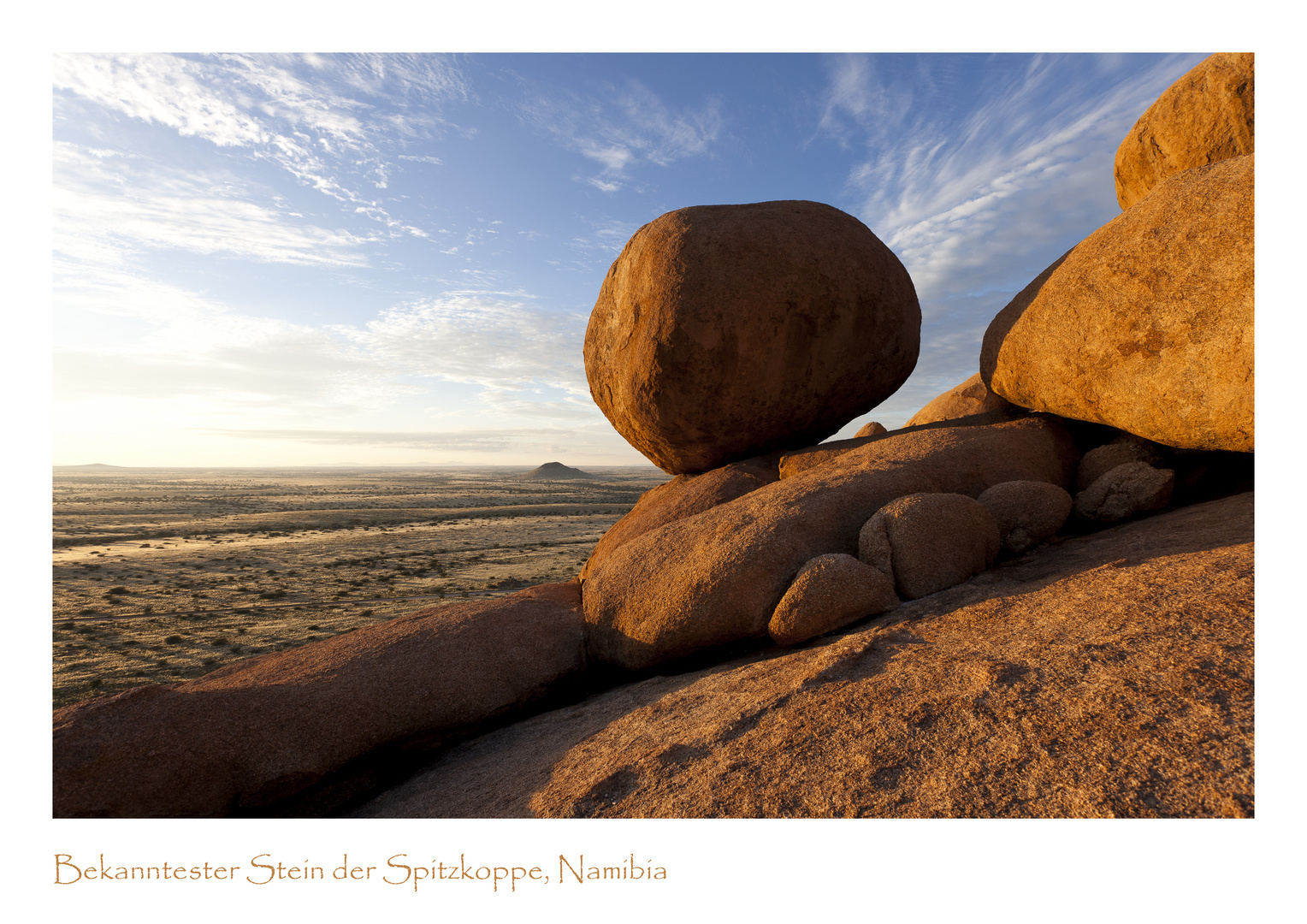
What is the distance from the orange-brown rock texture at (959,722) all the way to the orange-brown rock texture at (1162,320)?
970mm

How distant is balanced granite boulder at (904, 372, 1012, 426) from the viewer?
7.42 m

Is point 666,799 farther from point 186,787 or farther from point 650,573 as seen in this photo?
point 186,787

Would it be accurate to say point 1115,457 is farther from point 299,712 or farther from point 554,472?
point 554,472

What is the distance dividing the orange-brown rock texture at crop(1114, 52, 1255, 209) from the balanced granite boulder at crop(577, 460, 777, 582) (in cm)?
517

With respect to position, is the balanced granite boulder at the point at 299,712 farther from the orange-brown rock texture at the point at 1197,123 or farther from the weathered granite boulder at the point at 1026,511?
the orange-brown rock texture at the point at 1197,123

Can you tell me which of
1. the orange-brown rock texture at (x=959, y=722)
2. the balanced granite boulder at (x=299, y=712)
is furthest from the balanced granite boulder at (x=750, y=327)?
the orange-brown rock texture at (x=959, y=722)

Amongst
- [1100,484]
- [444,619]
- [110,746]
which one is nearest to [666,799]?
[444,619]

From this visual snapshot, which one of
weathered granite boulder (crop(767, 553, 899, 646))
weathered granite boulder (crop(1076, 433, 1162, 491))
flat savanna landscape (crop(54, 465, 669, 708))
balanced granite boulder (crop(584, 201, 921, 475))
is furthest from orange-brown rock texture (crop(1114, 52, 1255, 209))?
flat savanna landscape (crop(54, 465, 669, 708))

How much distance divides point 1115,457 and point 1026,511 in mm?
1607

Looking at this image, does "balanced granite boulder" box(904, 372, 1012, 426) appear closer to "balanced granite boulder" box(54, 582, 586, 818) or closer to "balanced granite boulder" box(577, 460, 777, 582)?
"balanced granite boulder" box(577, 460, 777, 582)

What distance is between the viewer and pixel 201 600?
32.0 ft

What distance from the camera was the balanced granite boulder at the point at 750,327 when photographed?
6.27m

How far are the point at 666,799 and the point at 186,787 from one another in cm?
280

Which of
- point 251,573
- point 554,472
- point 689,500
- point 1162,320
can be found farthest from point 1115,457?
point 554,472
